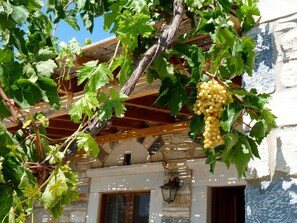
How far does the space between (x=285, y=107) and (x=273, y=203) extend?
0.40 meters

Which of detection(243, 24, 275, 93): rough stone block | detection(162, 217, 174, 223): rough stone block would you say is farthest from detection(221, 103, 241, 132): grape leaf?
detection(162, 217, 174, 223): rough stone block

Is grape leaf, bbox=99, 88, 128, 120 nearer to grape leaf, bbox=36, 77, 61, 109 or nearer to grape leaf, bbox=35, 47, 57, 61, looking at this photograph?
grape leaf, bbox=36, 77, 61, 109

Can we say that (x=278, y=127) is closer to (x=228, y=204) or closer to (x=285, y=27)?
(x=285, y=27)

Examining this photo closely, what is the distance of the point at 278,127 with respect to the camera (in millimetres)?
1830

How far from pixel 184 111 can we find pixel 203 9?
10.6ft

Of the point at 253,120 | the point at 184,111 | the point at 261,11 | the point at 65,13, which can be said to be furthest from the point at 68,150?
the point at 184,111

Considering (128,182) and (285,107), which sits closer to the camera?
(285,107)

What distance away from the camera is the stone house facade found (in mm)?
1783

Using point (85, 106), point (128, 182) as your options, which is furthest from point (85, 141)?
point (128, 182)

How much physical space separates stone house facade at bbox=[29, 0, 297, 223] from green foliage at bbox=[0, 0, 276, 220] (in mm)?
111

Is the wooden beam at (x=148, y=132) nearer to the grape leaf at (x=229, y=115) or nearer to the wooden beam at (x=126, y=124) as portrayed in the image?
the wooden beam at (x=126, y=124)

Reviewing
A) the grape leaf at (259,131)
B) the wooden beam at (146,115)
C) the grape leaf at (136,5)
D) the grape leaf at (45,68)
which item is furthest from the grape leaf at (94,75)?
the wooden beam at (146,115)

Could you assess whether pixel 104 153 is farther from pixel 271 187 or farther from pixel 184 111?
pixel 271 187

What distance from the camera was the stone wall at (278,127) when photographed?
1748 millimetres
